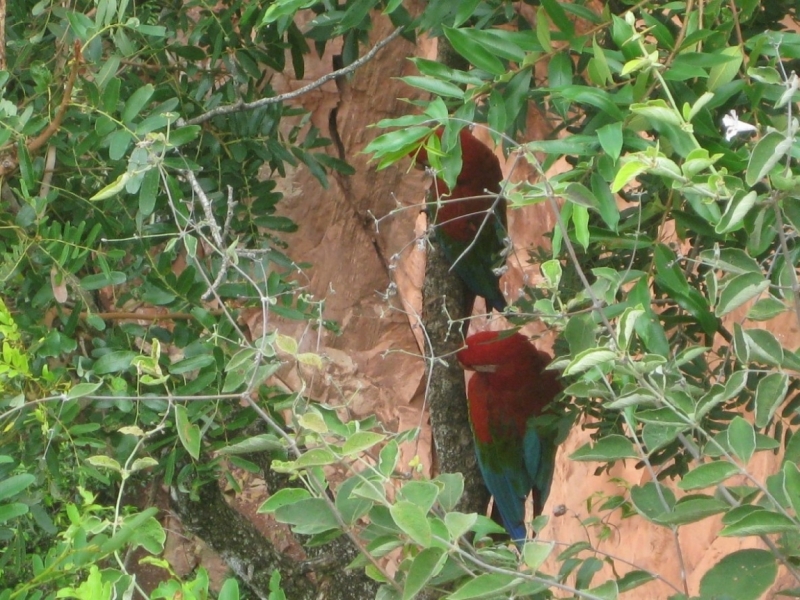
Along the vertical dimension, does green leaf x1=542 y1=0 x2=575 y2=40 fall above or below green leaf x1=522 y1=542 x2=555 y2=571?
above

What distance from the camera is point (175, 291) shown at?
998 mm

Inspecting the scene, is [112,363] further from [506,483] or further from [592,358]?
[506,483]

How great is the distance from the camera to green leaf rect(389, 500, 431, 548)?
0.50 meters

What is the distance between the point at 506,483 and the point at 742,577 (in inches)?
31.0

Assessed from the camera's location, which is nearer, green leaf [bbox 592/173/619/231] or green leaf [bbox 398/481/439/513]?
green leaf [bbox 398/481/439/513]

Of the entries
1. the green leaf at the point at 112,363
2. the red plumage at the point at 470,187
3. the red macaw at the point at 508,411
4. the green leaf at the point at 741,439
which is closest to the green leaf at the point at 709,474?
the green leaf at the point at 741,439

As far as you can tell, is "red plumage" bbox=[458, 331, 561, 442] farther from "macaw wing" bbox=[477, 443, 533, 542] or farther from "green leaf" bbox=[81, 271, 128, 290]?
"green leaf" bbox=[81, 271, 128, 290]

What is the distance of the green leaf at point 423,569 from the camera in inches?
20.6

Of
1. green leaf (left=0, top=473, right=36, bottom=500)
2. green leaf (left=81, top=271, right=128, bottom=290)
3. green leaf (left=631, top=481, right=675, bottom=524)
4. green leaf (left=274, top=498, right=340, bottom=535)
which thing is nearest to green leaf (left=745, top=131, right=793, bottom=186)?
green leaf (left=631, top=481, right=675, bottom=524)

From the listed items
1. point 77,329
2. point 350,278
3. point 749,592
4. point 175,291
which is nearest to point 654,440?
point 749,592

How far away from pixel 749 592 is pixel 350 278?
7.08 feet

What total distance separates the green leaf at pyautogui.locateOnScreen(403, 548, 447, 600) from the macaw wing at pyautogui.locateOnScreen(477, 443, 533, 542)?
2.43 feet

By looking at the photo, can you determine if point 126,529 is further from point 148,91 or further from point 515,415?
point 515,415

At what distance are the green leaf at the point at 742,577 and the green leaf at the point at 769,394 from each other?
0.09 metres
